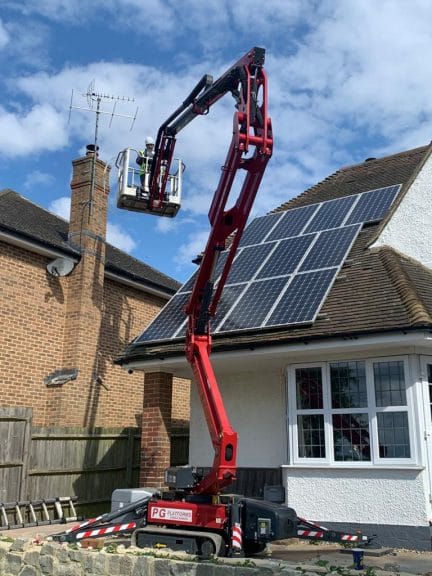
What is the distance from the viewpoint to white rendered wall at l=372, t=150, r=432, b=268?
12.7 m

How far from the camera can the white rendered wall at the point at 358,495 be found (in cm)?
942

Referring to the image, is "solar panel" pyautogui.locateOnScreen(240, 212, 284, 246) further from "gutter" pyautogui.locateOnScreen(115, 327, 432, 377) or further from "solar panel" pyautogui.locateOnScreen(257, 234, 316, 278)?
"gutter" pyautogui.locateOnScreen(115, 327, 432, 377)

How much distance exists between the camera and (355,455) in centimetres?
1014

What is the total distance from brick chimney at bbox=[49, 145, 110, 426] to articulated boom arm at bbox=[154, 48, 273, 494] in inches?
243

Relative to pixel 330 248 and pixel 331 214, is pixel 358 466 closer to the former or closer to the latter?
pixel 330 248

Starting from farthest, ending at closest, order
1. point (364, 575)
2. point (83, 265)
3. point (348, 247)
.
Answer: point (83, 265) < point (348, 247) < point (364, 575)

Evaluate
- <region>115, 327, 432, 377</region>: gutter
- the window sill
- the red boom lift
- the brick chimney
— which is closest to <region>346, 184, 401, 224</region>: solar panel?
<region>115, 327, 432, 377</region>: gutter

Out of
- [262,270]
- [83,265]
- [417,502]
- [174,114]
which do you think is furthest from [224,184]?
[83,265]

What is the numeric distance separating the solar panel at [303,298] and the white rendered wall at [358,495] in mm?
2569

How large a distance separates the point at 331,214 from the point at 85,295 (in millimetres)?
6518

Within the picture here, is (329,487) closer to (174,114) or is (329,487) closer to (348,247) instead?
(348,247)

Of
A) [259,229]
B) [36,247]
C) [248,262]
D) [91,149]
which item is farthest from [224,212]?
[91,149]

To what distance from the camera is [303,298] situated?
445 inches

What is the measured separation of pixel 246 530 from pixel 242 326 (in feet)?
13.1
